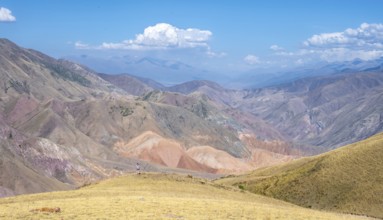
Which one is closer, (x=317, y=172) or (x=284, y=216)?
(x=284, y=216)

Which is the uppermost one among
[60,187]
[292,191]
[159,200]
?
[159,200]

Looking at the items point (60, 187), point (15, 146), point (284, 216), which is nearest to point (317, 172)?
point (284, 216)

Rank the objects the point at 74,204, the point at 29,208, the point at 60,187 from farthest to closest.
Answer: the point at 60,187
the point at 74,204
the point at 29,208

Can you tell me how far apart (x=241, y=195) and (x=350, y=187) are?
19313 millimetres

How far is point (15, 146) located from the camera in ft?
614

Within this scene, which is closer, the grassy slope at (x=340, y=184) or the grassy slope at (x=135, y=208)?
the grassy slope at (x=135, y=208)

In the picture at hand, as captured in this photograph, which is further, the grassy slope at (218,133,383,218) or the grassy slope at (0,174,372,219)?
the grassy slope at (218,133,383,218)

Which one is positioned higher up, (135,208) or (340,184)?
(135,208)

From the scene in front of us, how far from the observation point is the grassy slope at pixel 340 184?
74312 mm

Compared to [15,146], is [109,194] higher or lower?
higher

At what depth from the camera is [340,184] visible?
266 feet

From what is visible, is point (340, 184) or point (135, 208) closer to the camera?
point (135, 208)

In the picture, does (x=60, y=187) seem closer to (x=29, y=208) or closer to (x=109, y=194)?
(x=109, y=194)

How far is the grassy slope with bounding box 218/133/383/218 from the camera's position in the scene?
74.3 meters
